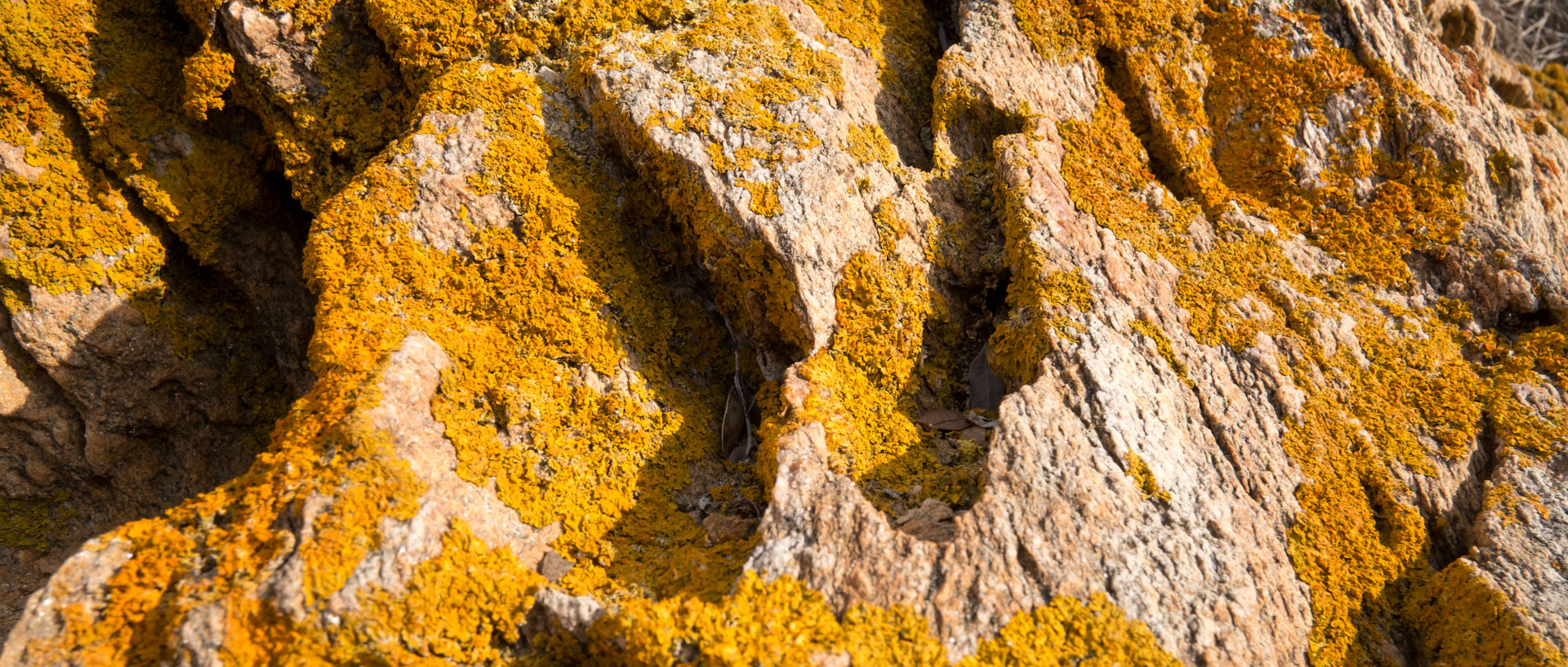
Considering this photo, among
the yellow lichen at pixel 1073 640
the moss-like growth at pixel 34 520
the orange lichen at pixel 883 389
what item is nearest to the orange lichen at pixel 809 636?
the yellow lichen at pixel 1073 640

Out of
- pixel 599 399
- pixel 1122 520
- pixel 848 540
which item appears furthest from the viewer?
pixel 599 399

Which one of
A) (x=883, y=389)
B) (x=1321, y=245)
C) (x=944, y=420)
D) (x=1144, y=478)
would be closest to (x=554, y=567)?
(x=883, y=389)

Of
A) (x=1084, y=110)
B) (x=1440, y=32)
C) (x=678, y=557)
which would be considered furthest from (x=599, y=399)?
(x=1440, y=32)

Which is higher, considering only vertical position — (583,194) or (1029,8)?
(1029,8)

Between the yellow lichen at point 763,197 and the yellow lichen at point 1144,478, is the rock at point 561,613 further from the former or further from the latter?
the yellow lichen at point 1144,478

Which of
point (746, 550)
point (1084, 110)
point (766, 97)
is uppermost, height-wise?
point (1084, 110)

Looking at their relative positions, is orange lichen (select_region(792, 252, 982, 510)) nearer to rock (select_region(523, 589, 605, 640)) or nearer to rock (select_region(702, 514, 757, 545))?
rock (select_region(702, 514, 757, 545))

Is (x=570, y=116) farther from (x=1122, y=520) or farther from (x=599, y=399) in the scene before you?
(x=1122, y=520)

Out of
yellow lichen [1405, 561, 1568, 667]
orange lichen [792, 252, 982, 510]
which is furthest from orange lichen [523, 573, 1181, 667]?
yellow lichen [1405, 561, 1568, 667]

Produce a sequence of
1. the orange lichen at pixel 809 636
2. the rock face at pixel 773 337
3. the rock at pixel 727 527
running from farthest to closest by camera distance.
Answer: the rock at pixel 727 527, the rock face at pixel 773 337, the orange lichen at pixel 809 636
